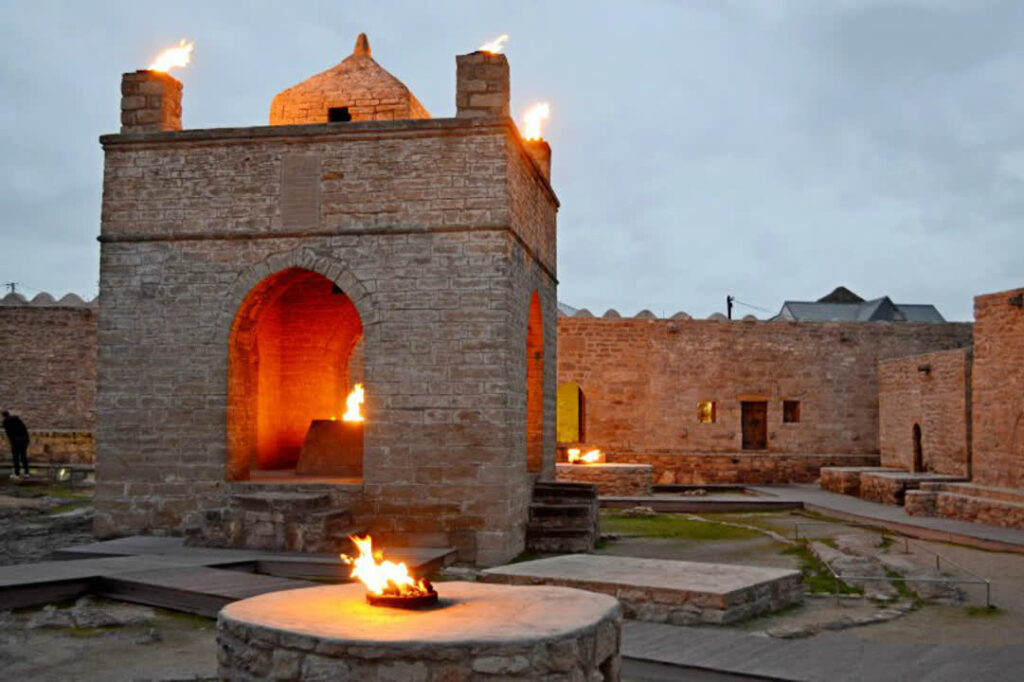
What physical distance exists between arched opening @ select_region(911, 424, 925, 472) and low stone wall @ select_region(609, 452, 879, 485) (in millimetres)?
2846

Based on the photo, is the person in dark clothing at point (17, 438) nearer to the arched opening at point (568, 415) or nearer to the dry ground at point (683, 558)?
the dry ground at point (683, 558)

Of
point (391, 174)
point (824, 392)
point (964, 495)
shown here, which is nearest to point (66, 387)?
point (391, 174)

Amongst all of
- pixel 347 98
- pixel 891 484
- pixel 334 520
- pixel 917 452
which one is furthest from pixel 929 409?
pixel 334 520

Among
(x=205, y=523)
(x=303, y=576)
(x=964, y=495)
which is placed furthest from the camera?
(x=964, y=495)

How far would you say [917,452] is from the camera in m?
21.1

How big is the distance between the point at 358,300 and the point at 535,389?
11.6ft

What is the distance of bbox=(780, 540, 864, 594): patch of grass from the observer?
9.54 m

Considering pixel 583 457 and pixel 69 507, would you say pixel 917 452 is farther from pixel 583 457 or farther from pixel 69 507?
pixel 69 507

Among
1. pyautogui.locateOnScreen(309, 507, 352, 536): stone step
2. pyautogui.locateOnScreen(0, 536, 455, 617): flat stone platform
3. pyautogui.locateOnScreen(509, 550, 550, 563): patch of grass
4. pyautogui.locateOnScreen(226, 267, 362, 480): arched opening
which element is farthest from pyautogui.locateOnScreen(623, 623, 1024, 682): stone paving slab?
pyautogui.locateOnScreen(226, 267, 362, 480): arched opening

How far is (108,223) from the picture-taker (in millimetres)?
11836

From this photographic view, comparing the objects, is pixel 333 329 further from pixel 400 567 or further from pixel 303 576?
pixel 400 567

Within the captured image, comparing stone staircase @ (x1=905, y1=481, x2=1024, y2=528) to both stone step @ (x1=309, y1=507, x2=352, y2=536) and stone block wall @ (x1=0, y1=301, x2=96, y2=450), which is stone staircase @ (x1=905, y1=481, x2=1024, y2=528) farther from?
stone block wall @ (x1=0, y1=301, x2=96, y2=450)

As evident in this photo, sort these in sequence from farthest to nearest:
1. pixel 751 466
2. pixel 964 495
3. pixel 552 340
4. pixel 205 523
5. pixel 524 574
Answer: pixel 751 466 → pixel 964 495 → pixel 552 340 → pixel 205 523 → pixel 524 574

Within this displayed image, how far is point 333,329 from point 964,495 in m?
10.2
